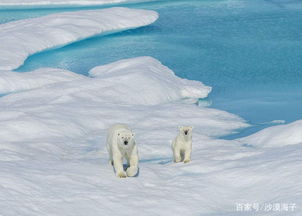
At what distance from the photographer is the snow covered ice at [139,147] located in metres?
7.15

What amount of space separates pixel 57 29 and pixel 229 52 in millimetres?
7596

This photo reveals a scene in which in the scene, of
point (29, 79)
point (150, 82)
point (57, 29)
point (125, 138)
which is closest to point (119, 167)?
point (125, 138)

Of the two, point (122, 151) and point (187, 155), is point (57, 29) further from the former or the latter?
point (122, 151)

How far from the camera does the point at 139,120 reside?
13.3 metres

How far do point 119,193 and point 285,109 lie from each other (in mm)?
9214

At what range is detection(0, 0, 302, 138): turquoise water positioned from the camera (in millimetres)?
16828

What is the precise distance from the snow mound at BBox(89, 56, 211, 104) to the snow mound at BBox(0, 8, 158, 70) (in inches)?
170

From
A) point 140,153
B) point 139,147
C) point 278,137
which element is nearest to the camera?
point 140,153

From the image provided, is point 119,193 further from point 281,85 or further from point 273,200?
point 281,85

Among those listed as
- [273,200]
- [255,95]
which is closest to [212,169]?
[273,200]

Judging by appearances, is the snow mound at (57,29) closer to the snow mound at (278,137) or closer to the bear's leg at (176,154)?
the snow mound at (278,137)

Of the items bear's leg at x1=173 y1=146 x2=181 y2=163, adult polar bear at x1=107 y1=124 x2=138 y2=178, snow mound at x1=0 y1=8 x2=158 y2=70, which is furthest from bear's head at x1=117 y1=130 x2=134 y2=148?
snow mound at x1=0 y1=8 x2=158 y2=70

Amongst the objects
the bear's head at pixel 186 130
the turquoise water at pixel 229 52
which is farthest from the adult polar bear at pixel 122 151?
the turquoise water at pixel 229 52

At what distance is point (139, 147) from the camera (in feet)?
36.1
